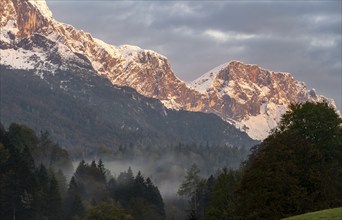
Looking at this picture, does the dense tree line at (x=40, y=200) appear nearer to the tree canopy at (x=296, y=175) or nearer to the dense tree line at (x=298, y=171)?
the dense tree line at (x=298, y=171)

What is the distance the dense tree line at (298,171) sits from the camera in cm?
8325

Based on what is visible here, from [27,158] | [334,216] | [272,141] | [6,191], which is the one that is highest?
[27,158]

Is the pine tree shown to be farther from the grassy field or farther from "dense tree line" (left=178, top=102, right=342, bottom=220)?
the grassy field

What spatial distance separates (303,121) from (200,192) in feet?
329

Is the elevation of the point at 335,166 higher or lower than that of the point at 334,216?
higher

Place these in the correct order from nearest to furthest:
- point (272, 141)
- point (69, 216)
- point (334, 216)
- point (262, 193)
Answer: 1. point (334, 216)
2. point (262, 193)
3. point (272, 141)
4. point (69, 216)

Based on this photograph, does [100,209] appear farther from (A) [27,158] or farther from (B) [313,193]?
(B) [313,193]

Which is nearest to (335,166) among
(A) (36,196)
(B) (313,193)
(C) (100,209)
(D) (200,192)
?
(B) (313,193)

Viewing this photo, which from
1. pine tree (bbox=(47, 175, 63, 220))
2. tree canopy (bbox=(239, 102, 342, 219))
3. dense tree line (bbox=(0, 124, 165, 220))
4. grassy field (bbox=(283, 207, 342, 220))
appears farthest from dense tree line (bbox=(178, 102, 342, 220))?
pine tree (bbox=(47, 175, 63, 220))

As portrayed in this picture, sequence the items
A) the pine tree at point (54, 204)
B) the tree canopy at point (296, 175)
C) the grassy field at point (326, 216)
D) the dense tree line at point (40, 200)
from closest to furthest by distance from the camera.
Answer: the grassy field at point (326, 216), the tree canopy at point (296, 175), the dense tree line at point (40, 200), the pine tree at point (54, 204)

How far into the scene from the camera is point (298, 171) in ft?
282

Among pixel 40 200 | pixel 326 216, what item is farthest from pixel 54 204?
pixel 326 216

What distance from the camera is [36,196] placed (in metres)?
167

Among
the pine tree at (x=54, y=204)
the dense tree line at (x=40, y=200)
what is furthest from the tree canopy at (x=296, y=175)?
the pine tree at (x=54, y=204)
